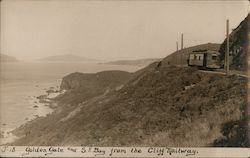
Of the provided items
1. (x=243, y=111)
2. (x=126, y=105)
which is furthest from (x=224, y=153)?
(x=126, y=105)

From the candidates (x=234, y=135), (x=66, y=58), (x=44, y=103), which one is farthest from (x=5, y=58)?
(x=234, y=135)

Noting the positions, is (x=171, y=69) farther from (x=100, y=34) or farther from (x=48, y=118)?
(x=48, y=118)

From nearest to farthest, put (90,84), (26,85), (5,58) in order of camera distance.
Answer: (5,58) → (26,85) → (90,84)

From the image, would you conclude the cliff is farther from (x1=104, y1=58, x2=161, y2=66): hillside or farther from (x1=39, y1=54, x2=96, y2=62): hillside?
(x1=39, y1=54, x2=96, y2=62): hillside

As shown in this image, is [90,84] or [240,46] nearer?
[240,46]

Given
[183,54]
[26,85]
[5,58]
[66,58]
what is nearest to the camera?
[5,58]

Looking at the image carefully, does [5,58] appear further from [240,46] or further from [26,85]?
[240,46]
